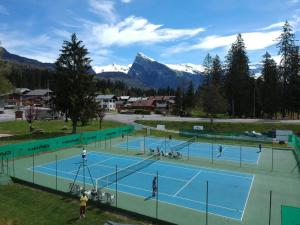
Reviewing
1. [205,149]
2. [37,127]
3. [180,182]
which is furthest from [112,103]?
[180,182]

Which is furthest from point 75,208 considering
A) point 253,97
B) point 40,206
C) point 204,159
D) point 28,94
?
point 28,94

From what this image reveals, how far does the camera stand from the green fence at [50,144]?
35.8m

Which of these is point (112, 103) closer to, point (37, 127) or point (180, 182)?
point (37, 127)

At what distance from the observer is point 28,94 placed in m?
154

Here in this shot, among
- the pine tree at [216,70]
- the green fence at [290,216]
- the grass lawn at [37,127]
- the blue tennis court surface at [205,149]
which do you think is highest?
the pine tree at [216,70]

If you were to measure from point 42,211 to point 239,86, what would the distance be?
2917 inches

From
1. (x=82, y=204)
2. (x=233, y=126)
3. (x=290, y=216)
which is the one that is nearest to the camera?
(x=290, y=216)

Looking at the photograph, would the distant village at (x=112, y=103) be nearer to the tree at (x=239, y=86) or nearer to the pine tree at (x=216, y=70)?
the pine tree at (x=216, y=70)

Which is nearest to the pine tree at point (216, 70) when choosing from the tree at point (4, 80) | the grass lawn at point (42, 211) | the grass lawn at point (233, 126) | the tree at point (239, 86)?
the tree at point (239, 86)

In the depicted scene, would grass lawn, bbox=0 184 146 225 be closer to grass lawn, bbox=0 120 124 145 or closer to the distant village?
grass lawn, bbox=0 120 124 145

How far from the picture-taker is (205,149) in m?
47.9

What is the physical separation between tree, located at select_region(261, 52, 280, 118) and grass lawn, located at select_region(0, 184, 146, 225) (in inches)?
2752

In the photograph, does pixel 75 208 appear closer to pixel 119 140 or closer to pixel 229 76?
pixel 119 140

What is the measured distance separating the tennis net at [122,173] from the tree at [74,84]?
802 inches
